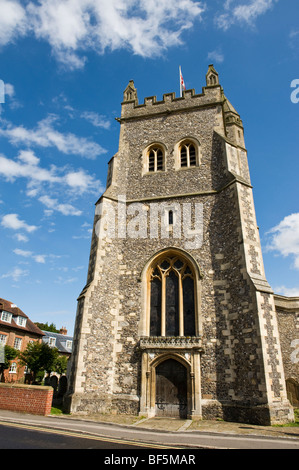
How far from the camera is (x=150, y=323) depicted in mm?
13031

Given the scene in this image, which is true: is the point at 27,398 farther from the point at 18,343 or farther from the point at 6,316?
the point at 18,343

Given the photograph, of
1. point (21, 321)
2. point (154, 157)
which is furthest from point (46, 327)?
point (154, 157)

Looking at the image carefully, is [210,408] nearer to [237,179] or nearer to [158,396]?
[158,396]

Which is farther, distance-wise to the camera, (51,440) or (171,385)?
(171,385)

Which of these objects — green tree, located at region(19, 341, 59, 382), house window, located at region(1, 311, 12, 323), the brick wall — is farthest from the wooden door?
house window, located at region(1, 311, 12, 323)

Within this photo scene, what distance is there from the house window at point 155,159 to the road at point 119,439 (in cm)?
1214

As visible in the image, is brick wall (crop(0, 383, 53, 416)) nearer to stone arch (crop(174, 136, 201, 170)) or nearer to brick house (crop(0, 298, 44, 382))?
stone arch (crop(174, 136, 201, 170))

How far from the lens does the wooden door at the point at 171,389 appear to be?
11.3 metres

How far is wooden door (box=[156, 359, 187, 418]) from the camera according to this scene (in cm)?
1128

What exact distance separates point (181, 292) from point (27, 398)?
6.81 metres

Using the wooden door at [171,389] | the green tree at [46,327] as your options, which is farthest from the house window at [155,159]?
the green tree at [46,327]
